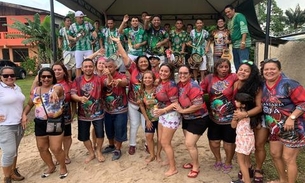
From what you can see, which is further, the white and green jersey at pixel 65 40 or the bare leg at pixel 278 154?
the white and green jersey at pixel 65 40

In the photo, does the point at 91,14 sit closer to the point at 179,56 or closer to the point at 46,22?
the point at 179,56

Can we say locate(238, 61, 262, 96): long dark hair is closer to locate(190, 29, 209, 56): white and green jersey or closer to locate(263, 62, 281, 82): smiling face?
locate(263, 62, 281, 82): smiling face

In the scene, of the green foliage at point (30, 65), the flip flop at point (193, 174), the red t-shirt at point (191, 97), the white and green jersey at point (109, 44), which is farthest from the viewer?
the green foliage at point (30, 65)

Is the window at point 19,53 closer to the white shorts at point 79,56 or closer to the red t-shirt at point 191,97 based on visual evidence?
the white shorts at point 79,56

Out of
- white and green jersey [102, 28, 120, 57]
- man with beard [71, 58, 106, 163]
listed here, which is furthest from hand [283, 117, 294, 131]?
white and green jersey [102, 28, 120, 57]

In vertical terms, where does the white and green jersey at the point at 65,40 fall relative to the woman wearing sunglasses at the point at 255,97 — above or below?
above

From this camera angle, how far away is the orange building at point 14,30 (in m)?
23.8

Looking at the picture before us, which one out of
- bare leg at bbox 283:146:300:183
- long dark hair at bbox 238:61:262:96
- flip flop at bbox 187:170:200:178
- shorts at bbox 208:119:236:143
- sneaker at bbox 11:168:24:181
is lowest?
sneaker at bbox 11:168:24:181

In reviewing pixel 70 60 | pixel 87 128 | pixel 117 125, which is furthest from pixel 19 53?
pixel 117 125

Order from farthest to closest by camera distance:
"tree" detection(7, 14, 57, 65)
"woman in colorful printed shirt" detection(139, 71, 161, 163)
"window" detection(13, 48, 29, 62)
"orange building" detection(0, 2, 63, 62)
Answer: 1. "window" detection(13, 48, 29, 62)
2. "orange building" detection(0, 2, 63, 62)
3. "tree" detection(7, 14, 57, 65)
4. "woman in colorful printed shirt" detection(139, 71, 161, 163)

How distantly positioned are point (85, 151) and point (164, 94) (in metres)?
2.29

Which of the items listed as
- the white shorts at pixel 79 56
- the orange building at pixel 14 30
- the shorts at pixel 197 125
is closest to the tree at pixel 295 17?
the orange building at pixel 14 30

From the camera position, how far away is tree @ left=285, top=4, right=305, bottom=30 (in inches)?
1462

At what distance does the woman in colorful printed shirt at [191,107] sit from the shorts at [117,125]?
3.86 ft
